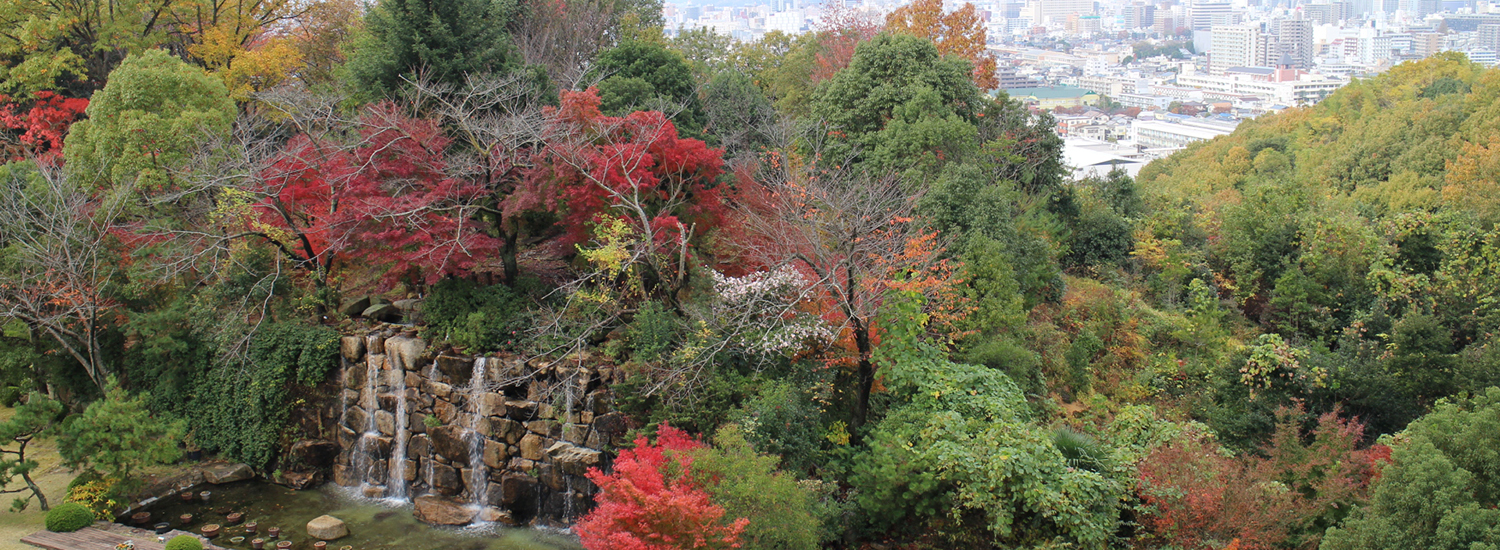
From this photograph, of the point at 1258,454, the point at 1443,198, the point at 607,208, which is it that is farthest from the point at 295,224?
the point at 1443,198

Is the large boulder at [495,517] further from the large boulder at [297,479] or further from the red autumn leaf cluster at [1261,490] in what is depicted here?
the red autumn leaf cluster at [1261,490]

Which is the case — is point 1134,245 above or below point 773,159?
below

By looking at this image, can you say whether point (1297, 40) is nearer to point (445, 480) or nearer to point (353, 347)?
point (353, 347)

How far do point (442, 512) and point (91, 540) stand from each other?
5.38 metres

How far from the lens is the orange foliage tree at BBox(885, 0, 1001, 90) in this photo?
2919 centimetres

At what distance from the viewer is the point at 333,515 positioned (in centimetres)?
1708

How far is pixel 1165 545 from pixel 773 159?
11961mm

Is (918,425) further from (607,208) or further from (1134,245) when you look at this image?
(1134,245)

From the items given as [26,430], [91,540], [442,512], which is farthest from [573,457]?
[26,430]

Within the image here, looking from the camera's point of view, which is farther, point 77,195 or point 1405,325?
point 77,195

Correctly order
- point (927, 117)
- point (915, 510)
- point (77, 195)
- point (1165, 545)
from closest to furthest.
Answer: point (1165, 545) < point (915, 510) < point (77, 195) < point (927, 117)

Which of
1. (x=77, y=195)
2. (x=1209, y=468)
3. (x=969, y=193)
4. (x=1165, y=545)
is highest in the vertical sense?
(x=77, y=195)

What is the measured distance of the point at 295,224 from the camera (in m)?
19.3

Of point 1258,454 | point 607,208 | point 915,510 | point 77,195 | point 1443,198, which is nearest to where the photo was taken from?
point 915,510
